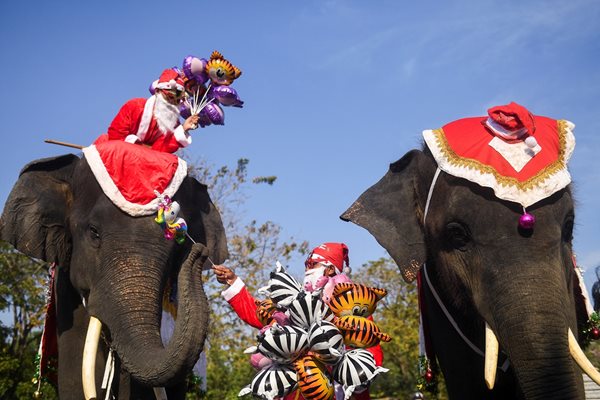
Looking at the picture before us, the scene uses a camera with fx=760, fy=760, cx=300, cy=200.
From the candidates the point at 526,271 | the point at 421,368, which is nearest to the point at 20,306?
the point at 421,368

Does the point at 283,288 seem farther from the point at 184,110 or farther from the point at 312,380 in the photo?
the point at 184,110

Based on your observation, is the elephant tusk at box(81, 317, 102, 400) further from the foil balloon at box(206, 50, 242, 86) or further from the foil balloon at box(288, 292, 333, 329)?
the foil balloon at box(206, 50, 242, 86)

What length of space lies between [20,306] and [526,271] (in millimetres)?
18421

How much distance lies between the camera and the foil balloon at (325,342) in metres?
5.13

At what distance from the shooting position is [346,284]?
5684 millimetres

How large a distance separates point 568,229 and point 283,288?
6.48ft

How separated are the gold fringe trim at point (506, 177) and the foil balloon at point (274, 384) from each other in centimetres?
181

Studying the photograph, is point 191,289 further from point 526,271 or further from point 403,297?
point 403,297

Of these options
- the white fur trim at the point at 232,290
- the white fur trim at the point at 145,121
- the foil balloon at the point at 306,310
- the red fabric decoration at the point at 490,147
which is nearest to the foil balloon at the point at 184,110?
the white fur trim at the point at 145,121

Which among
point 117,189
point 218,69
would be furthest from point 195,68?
point 117,189

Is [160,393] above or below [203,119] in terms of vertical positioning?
below

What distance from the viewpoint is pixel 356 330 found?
211 inches

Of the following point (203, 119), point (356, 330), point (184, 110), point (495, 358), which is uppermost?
point (184, 110)

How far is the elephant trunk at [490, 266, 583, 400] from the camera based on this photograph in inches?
160
